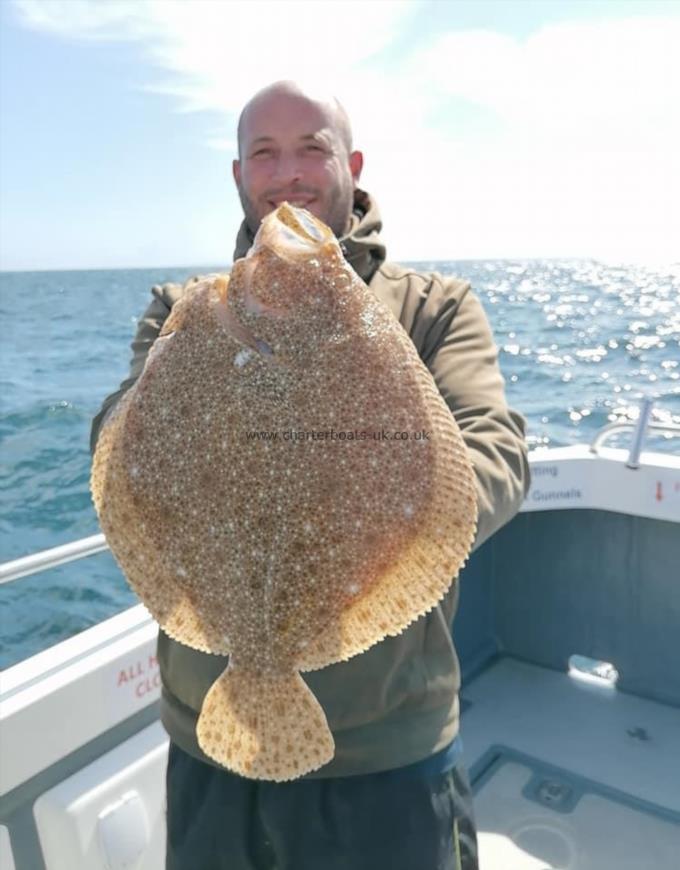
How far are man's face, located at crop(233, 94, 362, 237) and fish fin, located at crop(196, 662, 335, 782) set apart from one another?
1.28 meters

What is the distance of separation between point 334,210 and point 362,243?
124 mm

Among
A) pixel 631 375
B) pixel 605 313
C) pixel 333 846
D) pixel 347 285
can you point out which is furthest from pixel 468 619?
pixel 605 313

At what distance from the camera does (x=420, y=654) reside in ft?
6.78

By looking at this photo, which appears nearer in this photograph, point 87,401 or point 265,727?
point 265,727

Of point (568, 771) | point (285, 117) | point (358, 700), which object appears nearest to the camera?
point (358, 700)

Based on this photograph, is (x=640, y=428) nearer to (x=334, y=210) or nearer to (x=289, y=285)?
(x=334, y=210)

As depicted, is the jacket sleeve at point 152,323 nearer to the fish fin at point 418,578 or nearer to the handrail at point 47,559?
the handrail at point 47,559

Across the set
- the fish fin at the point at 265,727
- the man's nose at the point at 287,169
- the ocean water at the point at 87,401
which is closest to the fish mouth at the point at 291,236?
the man's nose at the point at 287,169

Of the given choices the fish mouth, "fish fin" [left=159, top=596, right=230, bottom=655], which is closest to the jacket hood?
the fish mouth

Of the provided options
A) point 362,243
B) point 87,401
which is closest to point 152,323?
point 362,243

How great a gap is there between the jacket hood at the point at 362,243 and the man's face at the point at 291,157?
93mm

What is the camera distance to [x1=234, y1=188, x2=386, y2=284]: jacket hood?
7.54 ft

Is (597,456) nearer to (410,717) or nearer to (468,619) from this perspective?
(468,619)

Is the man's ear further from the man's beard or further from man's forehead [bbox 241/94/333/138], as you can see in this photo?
man's forehead [bbox 241/94/333/138]
